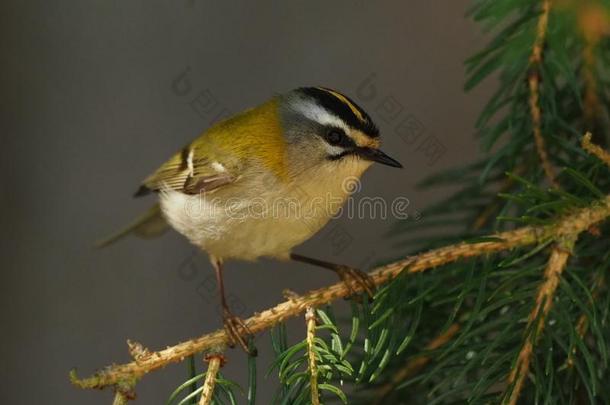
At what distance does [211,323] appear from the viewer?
7.03ft

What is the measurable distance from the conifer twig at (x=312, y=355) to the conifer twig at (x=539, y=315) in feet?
0.58

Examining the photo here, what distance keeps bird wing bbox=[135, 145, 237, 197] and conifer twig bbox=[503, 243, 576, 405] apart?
67 cm

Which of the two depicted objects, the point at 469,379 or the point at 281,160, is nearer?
the point at 469,379

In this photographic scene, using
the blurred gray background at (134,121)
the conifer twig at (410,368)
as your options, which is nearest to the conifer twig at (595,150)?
the conifer twig at (410,368)

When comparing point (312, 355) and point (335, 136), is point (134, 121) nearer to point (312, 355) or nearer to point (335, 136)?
point (335, 136)

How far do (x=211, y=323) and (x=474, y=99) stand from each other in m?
0.98

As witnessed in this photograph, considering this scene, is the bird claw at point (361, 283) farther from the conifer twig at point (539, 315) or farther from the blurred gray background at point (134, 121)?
the blurred gray background at point (134, 121)

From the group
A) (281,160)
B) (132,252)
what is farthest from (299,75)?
(281,160)

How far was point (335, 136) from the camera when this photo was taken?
4.18ft

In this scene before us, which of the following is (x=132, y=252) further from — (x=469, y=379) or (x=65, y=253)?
(x=469, y=379)

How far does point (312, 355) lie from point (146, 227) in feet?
3.52

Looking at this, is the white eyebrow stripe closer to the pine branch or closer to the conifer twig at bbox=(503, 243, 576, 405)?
the pine branch

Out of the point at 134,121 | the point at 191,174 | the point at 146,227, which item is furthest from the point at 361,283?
the point at 134,121

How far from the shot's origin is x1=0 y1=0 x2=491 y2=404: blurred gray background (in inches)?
86.8
